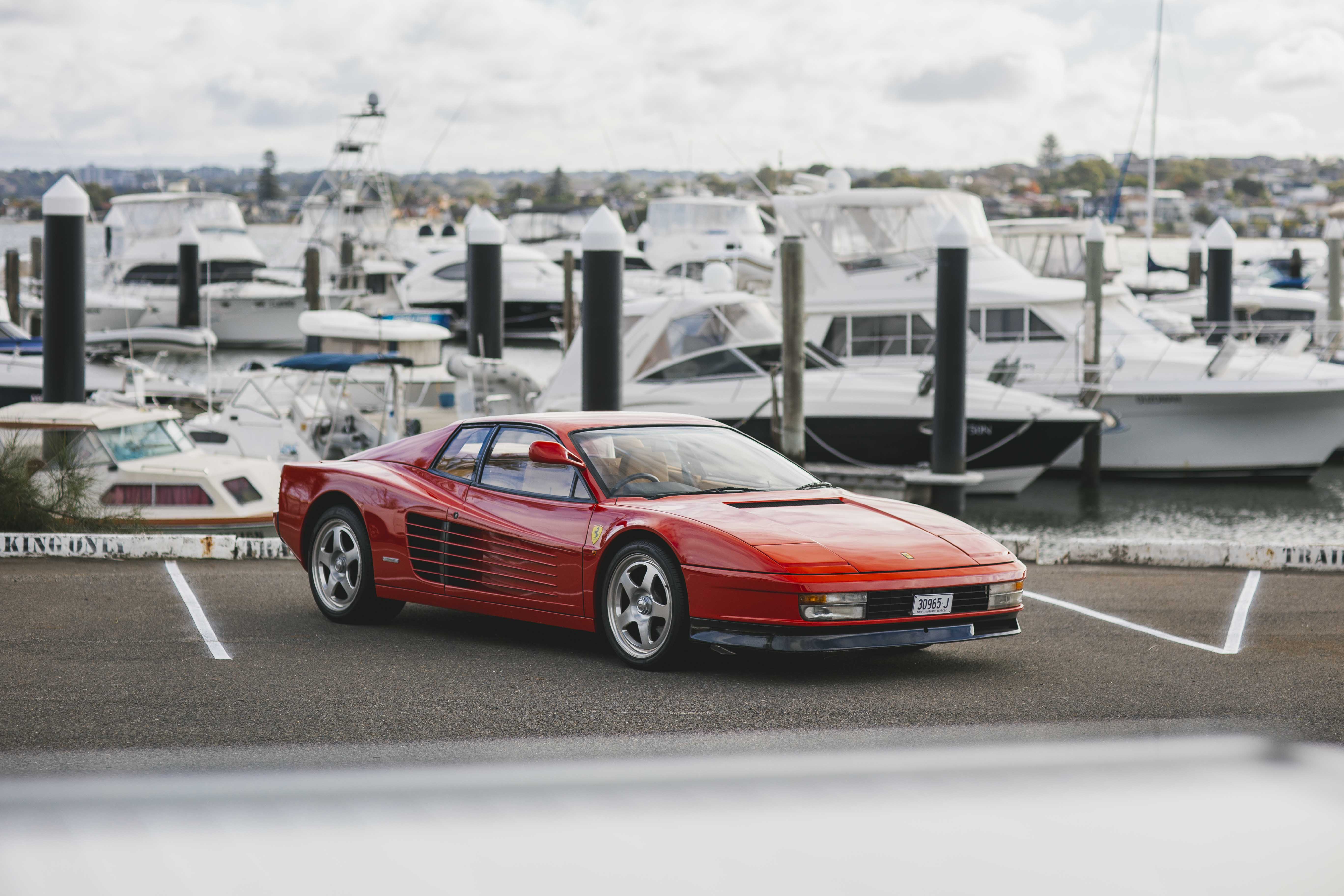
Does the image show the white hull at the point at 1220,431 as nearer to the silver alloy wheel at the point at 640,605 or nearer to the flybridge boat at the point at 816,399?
the flybridge boat at the point at 816,399

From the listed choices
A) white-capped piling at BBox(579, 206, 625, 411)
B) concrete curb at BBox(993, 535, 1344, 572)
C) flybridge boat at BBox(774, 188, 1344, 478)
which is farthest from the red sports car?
flybridge boat at BBox(774, 188, 1344, 478)

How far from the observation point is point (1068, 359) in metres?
26.3

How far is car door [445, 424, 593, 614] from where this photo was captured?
790 centimetres

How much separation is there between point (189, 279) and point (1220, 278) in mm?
31732

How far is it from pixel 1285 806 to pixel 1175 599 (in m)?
9.68

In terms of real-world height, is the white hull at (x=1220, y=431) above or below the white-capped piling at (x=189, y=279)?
below

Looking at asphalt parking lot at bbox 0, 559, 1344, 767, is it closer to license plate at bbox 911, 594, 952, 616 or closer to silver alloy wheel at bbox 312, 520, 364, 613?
silver alloy wheel at bbox 312, 520, 364, 613

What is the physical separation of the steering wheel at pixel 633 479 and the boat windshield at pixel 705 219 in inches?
2061

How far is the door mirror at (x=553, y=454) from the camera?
26.7ft

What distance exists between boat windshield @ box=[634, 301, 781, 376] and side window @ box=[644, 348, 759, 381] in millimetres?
120

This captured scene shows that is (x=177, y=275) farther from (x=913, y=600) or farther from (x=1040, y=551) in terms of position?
(x=913, y=600)

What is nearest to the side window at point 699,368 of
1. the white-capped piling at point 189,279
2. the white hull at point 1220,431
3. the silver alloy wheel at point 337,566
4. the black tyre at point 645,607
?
the white hull at point 1220,431

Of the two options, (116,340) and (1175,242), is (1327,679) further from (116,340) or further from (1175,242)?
(1175,242)

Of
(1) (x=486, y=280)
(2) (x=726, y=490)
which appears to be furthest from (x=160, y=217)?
(2) (x=726, y=490)
